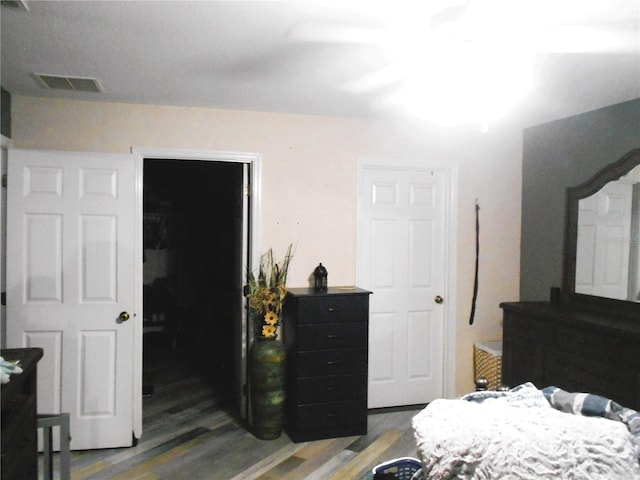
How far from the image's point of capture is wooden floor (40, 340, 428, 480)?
2.98 m

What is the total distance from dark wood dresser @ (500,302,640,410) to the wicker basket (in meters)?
0.11

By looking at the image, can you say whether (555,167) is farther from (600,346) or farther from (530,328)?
(600,346)

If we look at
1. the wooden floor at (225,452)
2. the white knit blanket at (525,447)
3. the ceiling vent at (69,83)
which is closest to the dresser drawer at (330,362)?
the wooden floor at (225,452)

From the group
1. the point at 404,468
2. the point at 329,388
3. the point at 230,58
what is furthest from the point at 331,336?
the point at 230,58

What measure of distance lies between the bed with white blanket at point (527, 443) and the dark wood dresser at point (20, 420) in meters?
1.45

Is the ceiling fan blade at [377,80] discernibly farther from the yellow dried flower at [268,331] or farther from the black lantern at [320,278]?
the yellow dried flower at [268,331]

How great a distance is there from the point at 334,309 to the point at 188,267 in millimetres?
3823

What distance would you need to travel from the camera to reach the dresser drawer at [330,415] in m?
3.41

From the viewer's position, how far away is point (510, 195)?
430 cm

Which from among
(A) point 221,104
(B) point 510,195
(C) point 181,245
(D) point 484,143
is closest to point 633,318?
(B) point 510,195

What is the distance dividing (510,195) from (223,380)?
328cm

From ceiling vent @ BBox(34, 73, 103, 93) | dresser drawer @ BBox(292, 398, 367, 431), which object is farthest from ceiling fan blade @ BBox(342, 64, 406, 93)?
dresser drawer @ BBox(292, 398, 367, 431)

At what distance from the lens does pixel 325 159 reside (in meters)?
3.89

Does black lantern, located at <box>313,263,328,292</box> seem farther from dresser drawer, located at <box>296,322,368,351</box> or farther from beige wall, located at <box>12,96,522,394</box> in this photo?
dresser drawer, located at <box>296,322,368,351</box>
